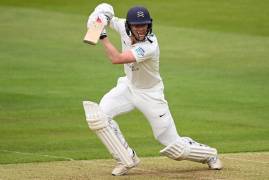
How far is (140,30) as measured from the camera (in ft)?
32.3

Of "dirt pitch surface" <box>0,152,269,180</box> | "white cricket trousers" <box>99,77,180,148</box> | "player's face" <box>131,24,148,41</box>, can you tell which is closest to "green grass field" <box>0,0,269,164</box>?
"dirt pitch surface" <box>0,152,269,180</box>

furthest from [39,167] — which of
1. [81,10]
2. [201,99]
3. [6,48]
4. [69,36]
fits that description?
[81,10]

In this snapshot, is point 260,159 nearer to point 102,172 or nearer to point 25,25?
point 102,172

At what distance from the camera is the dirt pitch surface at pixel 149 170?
32.7ft

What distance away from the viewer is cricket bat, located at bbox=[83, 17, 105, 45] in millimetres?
9383

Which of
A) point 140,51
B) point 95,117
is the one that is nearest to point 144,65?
point 140,51

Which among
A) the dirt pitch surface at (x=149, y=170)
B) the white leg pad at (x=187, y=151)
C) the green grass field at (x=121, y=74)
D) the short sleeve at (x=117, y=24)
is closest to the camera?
the dirt pitch surface at (x=149, y=170)

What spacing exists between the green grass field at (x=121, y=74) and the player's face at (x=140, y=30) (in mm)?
2320

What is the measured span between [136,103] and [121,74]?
10315 mm

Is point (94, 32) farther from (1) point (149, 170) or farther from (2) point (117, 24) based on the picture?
(1) point (149, 170)

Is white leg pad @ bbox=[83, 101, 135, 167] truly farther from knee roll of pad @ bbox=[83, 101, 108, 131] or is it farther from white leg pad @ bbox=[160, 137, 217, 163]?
white leg pad @ bbox=[160, 137, 217, 163]

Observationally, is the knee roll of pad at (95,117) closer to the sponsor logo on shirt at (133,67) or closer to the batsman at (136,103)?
the batsman at (136,103)

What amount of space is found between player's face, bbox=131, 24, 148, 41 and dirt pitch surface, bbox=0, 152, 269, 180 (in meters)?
1.58

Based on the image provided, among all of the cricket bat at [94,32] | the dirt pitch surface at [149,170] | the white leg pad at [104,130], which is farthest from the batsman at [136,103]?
the dirt pitch surface at [149,170]
